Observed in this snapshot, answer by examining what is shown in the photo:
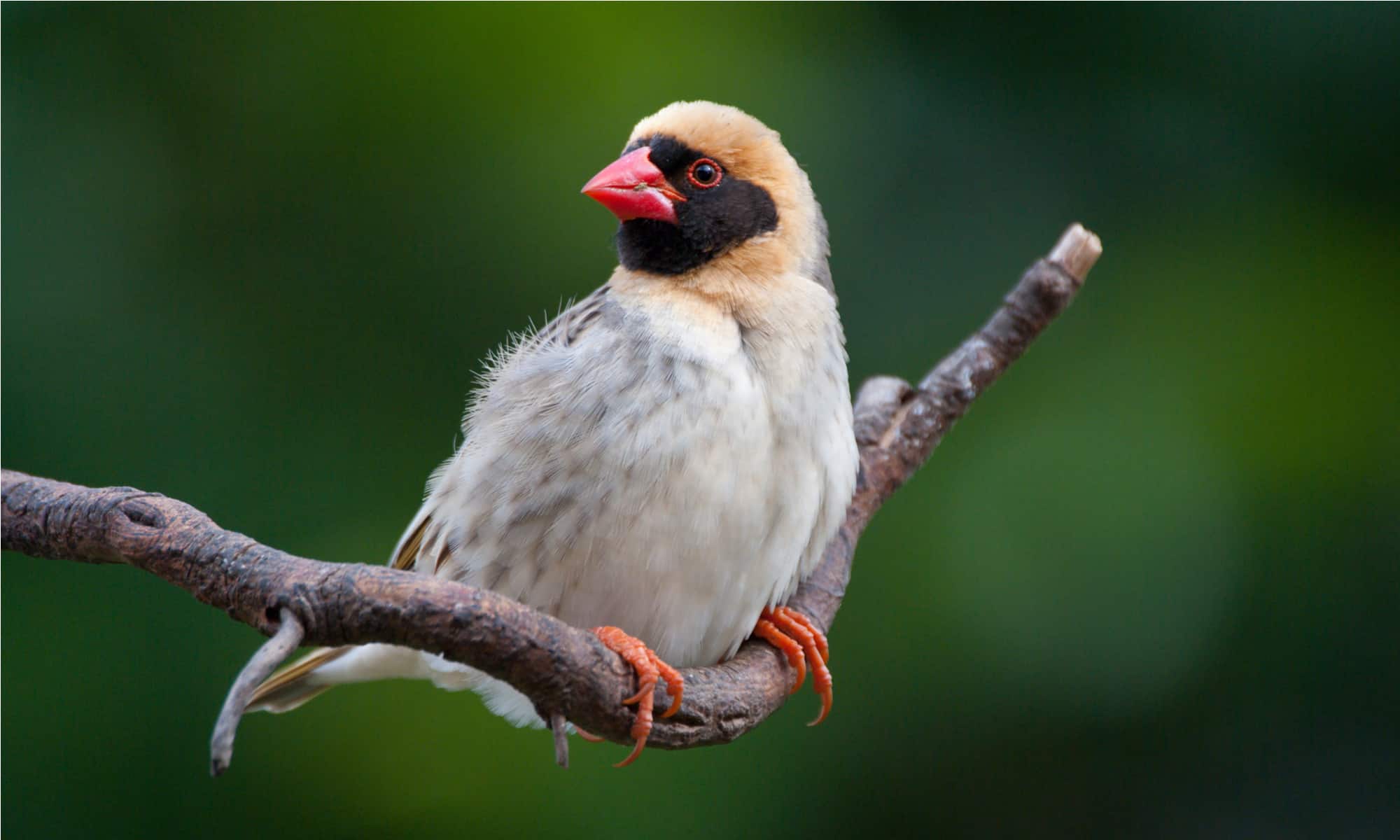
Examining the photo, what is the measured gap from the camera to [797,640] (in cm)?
263

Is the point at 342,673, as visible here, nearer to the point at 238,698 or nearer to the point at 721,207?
the point at 721,207

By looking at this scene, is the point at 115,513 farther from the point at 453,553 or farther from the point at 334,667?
the point at 334,667

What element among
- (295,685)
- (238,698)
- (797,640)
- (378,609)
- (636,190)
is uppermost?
(636,190)

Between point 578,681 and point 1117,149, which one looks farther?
point 1117,149

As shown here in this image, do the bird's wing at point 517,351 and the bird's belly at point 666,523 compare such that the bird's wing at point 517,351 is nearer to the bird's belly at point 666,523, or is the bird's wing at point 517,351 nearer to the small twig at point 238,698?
the bird's belly at point 666,523

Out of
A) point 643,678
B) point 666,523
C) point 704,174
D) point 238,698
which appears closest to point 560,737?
point 643,678

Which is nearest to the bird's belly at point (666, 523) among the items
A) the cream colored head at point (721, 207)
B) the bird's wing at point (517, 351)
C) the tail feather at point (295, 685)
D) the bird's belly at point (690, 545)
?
the bird's belly at point (690, 545)

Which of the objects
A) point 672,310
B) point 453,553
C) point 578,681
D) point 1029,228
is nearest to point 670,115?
point 672,310

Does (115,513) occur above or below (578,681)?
below

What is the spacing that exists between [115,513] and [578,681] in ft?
2.30

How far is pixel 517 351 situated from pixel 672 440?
1.61 feet

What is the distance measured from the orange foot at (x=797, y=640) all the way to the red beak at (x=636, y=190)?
2.66ft

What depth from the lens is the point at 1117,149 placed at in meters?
4.01

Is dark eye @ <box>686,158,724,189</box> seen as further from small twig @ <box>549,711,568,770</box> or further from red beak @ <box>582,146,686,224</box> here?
small twig @ <box>549,711,568,770</box>
